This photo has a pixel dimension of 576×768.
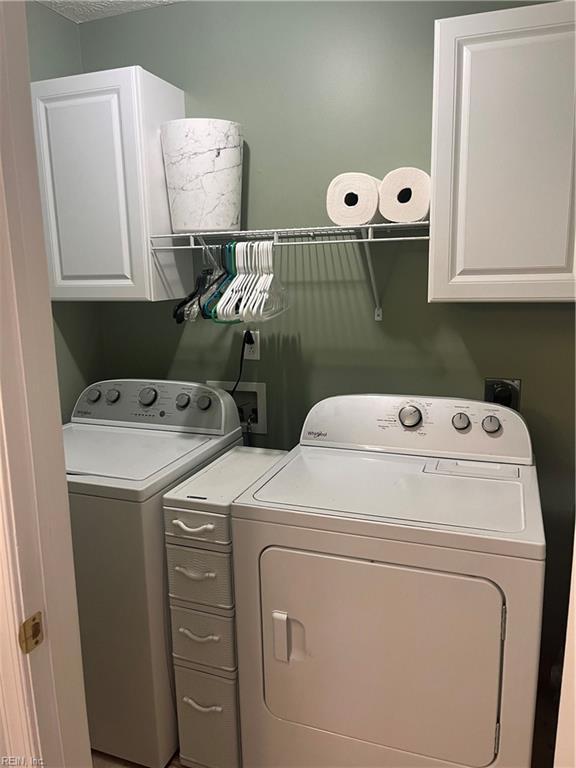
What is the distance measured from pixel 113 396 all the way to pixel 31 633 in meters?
1.55

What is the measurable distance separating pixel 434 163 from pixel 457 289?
0.36 m

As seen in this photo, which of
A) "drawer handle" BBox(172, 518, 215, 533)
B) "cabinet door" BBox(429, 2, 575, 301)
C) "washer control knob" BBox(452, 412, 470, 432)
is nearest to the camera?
"cabinet door" BBox(429, 2, 575, 301)

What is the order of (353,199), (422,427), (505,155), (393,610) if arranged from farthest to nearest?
(422,427) → (353,199) → (505,155) → (393,610)

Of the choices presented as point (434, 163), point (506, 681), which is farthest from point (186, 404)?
point (506, 681)

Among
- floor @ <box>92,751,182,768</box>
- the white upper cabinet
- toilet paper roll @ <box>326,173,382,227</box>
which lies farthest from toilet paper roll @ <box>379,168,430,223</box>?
floor @ <box>92,751,182,768</box>

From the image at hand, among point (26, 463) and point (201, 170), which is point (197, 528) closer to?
point (26, 463)

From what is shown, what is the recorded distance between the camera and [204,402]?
224 cm

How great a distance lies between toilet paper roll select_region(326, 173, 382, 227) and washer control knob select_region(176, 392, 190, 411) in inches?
34.9

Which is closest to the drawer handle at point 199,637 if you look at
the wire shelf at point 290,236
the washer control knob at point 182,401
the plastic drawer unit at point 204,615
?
the plastic drawer unit at point 204,615

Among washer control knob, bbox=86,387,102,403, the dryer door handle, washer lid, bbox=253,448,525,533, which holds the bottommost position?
the dryer door handle

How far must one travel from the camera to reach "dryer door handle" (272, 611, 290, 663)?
1.62m

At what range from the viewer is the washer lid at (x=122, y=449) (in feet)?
6.10

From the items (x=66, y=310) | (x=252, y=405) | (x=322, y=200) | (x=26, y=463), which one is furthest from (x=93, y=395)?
(x=26, y=463)

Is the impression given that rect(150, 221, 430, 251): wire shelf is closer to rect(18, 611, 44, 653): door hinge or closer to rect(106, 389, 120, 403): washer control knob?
rect(106, 389, 120, 403): washer control knob
